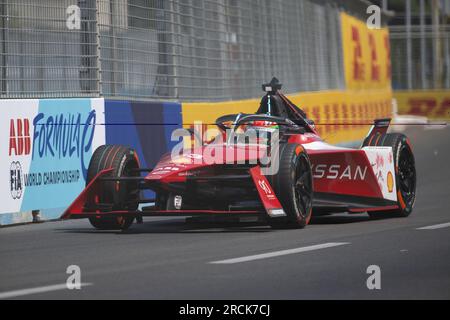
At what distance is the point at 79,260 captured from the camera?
9141 millimetres

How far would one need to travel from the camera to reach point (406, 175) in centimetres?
1328

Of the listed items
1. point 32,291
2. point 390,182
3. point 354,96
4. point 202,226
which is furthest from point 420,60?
point 32,291

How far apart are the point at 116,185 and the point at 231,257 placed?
264 cm

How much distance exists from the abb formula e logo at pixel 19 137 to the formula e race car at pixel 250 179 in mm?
1344

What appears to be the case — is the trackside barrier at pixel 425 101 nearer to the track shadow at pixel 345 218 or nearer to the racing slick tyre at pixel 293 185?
the track shadow at pixel 345 218

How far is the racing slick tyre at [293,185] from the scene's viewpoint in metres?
11.0

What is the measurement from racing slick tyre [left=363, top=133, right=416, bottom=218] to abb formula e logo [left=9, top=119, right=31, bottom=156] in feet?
11.7

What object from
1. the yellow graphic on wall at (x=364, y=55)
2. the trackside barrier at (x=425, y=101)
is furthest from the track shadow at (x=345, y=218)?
the trackside barrier at (x=425, y=101)

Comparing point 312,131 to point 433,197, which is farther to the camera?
point 433,197

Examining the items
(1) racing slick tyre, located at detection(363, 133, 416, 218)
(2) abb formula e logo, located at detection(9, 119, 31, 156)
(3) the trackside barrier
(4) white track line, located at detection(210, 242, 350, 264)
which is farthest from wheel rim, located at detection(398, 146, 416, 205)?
(3) the trackside barrier

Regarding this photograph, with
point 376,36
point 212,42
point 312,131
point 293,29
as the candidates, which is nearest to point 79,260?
point 312,131
